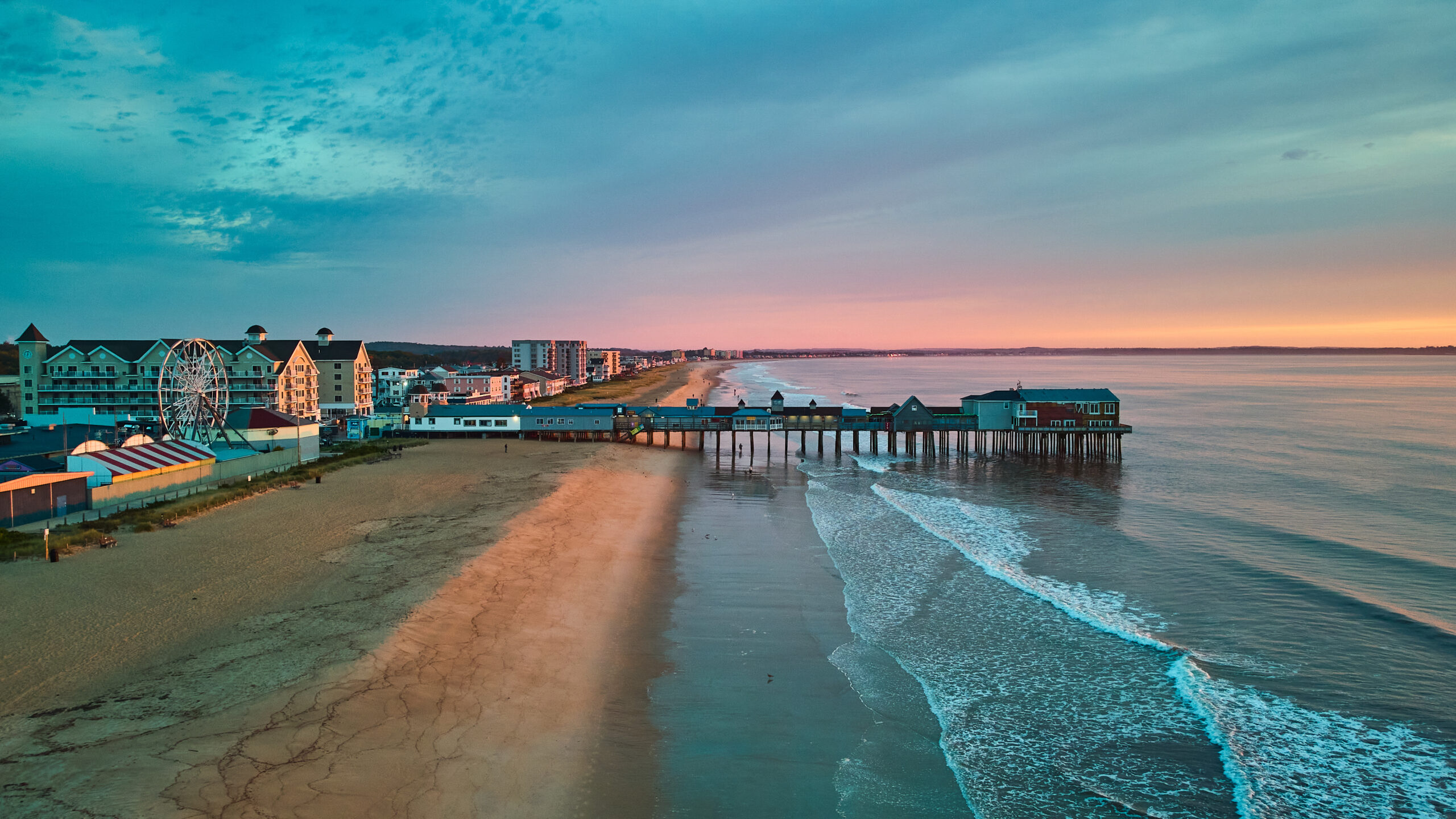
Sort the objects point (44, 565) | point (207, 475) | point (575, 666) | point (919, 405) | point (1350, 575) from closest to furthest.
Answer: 1. point (575, 666)
2. point (44, 565)
3. point (1350, 575)
4. point (207, 475)
5. point (919, 405)

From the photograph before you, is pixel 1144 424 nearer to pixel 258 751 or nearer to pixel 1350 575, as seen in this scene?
pixel 1350 575

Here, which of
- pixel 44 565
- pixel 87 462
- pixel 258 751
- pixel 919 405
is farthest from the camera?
pixel 919 405

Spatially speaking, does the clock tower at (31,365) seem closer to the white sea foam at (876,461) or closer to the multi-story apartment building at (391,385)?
the multi-story apartment building at (391,385)

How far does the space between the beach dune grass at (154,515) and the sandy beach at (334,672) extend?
127 cm

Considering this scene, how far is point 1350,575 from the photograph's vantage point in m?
22.8

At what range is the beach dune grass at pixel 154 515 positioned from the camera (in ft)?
71.6

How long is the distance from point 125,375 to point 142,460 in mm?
41966

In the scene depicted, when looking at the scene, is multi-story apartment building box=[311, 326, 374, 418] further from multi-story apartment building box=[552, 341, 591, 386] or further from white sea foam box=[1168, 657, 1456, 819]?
white sea foam box=[1168, 657, 1456, 819]

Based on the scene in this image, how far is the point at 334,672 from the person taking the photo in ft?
44.6

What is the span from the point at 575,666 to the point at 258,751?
6.27m

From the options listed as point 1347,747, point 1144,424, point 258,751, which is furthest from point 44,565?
point 1144,424

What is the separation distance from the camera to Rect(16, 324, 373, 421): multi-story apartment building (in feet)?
203

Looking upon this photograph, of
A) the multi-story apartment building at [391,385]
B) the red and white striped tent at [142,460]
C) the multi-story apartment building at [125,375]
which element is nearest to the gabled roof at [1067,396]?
the red and white striped tent at [142,460]

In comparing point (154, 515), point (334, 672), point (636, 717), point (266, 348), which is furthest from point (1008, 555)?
→ point (266, 348)
